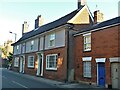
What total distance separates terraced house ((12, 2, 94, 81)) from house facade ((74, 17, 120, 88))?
101 centimetres

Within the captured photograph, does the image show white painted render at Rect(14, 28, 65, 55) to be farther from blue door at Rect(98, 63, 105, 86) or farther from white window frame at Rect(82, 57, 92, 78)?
blue door at Rect(98, 63, 105, 86)

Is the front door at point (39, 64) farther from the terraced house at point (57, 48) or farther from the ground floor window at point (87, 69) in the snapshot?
the ground floor window at point (87, 69)

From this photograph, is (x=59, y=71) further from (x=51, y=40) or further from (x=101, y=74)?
(x=101, y=74)

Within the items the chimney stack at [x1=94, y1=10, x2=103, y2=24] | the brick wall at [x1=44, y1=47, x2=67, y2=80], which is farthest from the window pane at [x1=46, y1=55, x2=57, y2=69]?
the chimney stack at [x1=94, y1=10, x2=103, y2=24]

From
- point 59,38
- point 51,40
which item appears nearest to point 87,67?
point 59,38

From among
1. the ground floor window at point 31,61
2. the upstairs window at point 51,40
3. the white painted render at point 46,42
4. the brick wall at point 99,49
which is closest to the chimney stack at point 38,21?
the white painted render at point 46,42

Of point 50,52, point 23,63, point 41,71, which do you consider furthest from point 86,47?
point 23,63

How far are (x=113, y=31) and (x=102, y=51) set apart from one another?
87.6 inches

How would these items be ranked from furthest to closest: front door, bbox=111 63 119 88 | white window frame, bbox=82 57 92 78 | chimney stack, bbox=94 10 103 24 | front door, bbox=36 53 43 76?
front door, bbox=36 53 43 76 → chimney stack, bbox=94 10 103 24 → white window frame, bbox=82 57 92 78 → front door, bbox=111 63 119 88

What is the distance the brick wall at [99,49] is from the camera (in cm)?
1881

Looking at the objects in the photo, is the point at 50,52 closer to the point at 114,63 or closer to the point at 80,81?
the point at 80,81

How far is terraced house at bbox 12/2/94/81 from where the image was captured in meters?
24.5

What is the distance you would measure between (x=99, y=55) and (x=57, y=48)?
717 centimetres

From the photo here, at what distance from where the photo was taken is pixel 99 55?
20.4 metres
